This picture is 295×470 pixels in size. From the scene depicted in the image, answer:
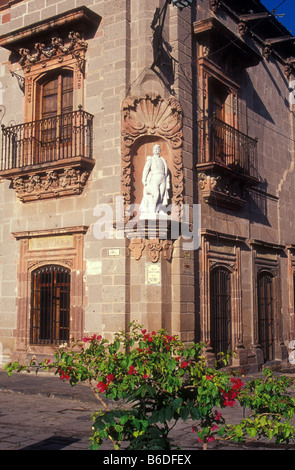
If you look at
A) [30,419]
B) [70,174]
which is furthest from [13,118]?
[30,419]

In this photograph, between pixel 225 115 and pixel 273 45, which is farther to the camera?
pixel 273 45

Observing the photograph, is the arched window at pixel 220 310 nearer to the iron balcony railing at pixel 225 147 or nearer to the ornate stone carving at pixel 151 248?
the ornate stone carving at pixel 151 248

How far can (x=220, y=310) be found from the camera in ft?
41.9

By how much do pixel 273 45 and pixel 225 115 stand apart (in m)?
4.08

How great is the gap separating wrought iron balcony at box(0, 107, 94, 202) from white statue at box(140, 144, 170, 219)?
1.34 meters

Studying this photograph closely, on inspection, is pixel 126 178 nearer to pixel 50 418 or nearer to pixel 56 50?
pixel 56 50

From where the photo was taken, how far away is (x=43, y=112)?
13258mm

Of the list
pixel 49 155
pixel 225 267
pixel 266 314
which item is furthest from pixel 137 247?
pixel 266 314

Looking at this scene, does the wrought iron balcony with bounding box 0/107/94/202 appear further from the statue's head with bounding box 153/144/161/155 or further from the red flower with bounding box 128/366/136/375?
the red flower with bounding box 128/366/136/375

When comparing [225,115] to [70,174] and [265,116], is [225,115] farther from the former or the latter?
[70,174]

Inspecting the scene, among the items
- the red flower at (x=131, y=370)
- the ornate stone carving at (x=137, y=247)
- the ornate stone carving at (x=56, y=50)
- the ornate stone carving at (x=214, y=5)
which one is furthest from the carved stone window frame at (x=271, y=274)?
the red flower at (x=131, y=370)

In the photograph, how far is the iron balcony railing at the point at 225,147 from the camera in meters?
12.3
